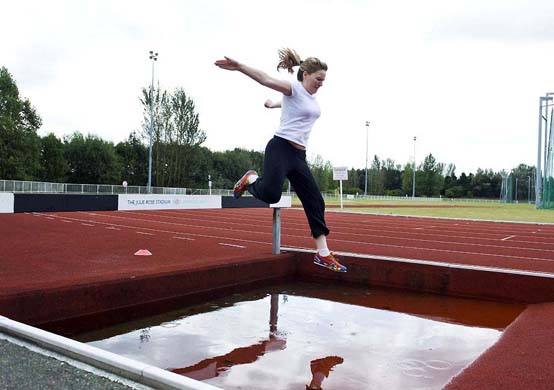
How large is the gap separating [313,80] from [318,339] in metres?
2.41

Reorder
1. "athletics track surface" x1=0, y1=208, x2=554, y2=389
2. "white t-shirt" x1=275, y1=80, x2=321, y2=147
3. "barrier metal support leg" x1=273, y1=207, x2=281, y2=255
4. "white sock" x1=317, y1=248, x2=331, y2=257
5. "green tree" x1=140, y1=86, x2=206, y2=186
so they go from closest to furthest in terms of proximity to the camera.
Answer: "athletics track surface" x1=0, y1=208, x2=554, y2=389 < "white t-shirt" x1=275, y1=80, x2=321, y2=147 < "white sock" x1=317, y1=248, x2=331, y2=257 < "barrier metal support leg" x1=273, y1=207, x2=281, y2=255 < "green tree" x1=140, y1=86, x2=206, y2=186

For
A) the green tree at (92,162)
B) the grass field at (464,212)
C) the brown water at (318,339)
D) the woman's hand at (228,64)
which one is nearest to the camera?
the brown water at (318,339)

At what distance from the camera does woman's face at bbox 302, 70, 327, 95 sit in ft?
16.3

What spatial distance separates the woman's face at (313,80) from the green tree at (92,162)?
71.4 meters

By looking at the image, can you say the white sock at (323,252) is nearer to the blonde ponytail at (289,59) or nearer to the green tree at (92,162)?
the blonde ponytail at (289,59)

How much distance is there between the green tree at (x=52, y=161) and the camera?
2697 inches

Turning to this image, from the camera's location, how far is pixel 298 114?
16.3 ft

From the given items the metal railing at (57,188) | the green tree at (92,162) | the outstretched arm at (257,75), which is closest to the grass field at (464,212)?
the metal railing at (57,188)

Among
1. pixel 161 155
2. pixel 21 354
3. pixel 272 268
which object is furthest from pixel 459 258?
pixel 161 155

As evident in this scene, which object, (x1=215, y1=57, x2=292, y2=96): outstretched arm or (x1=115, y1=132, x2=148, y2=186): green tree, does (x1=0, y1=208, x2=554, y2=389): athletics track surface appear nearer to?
(x1=215, y1=57, x2=292, y2=96): outstretched arm

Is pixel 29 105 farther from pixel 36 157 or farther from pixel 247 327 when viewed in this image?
pixel 247 327

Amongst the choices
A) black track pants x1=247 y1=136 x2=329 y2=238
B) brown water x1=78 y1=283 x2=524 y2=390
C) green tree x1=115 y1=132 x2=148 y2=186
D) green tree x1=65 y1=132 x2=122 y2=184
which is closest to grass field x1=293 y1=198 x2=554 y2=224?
brown water x1=78 y1=283 x2=524 y2=390

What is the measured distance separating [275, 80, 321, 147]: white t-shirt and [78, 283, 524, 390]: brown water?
5.80 feet

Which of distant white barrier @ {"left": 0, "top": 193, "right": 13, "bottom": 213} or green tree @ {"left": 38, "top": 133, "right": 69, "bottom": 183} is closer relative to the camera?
distant white barrier @ {"left": 0, "top": 193, "right": 13, "bottom": 213}
